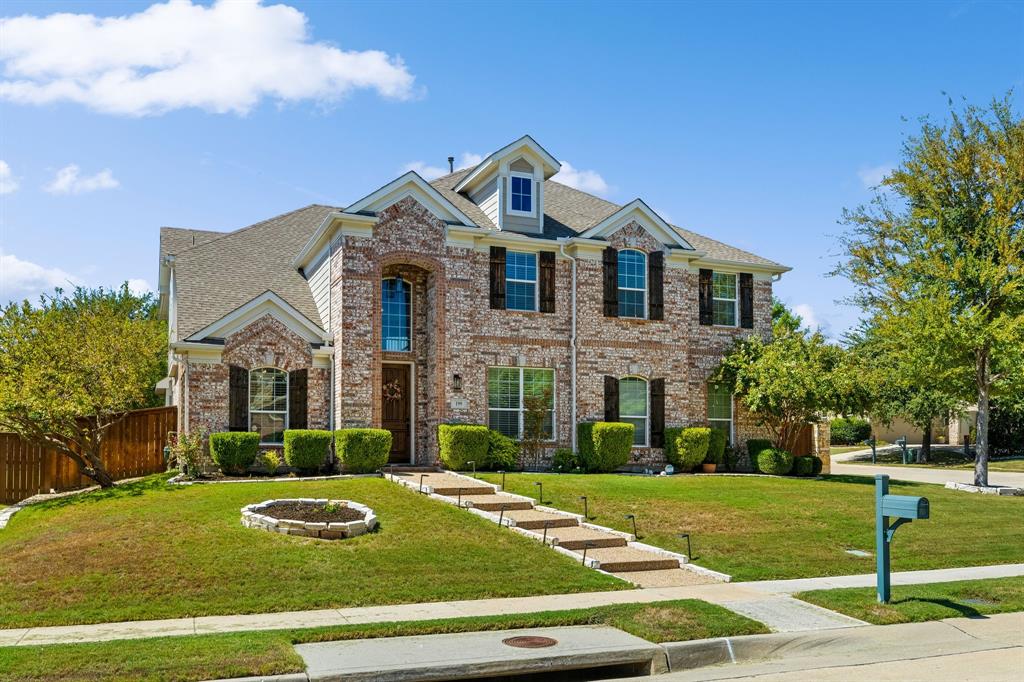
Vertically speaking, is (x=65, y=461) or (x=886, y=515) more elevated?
(x=886, y=515)

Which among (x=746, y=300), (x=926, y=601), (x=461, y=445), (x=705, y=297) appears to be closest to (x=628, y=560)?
(x=926, y=601)

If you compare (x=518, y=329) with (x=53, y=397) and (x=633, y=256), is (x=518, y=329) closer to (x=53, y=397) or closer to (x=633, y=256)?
(x=633, y=256)

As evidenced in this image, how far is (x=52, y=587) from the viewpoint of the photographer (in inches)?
457

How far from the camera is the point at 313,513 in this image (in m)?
15.0

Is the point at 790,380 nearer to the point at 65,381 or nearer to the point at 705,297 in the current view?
the point at 705,297

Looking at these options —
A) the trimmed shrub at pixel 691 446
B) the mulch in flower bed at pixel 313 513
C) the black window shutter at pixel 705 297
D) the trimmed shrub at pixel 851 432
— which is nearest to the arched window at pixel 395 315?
the trimmed shrub at pixel 691 446

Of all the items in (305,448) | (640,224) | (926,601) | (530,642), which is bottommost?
(926,601)

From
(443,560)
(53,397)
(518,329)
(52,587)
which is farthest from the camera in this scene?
(518,329)

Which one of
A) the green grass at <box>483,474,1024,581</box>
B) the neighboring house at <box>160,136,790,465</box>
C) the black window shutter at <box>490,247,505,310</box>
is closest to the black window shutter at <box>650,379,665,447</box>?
the neighboring house at <box>160,136,790,465</box>

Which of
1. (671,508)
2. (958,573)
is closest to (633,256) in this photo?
(671,508)

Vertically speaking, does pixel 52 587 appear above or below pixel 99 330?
below

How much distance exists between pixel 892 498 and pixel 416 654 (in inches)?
250

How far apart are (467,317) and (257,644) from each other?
15.2 m

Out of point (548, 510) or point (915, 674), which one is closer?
point (915, 674)
